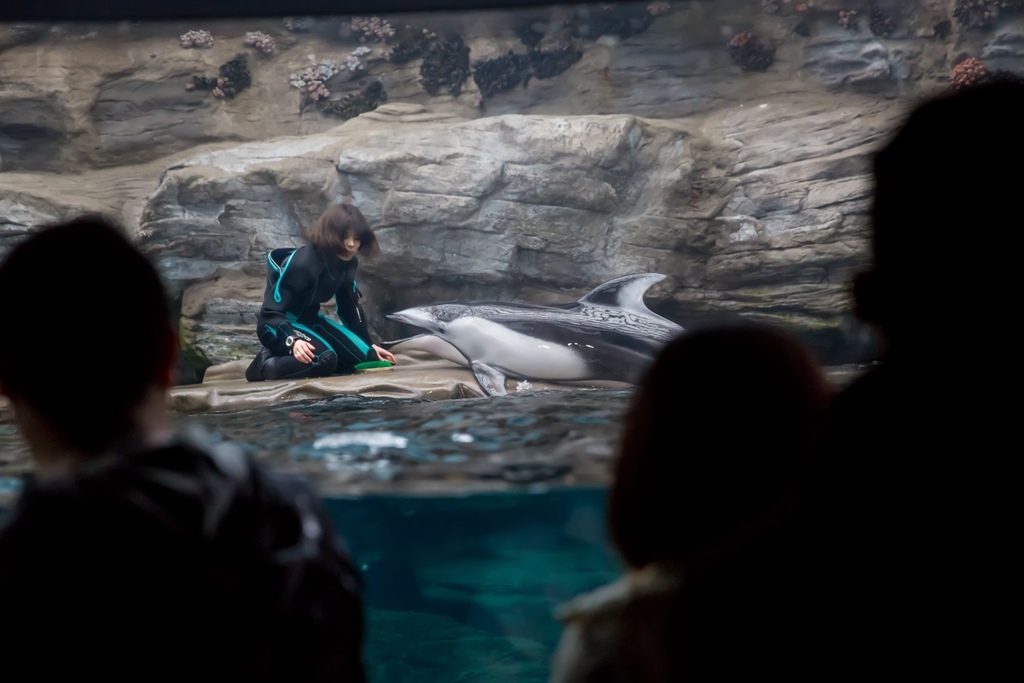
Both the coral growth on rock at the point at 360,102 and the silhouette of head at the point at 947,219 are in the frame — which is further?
the coral growth on rock at the point at 360,102

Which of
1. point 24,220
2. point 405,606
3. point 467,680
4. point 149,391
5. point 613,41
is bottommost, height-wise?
point 467,680

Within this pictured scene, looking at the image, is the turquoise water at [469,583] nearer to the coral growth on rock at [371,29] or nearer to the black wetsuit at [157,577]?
the black wetsuit at [157,577]

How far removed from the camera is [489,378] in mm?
8320

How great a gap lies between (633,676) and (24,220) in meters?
10.9

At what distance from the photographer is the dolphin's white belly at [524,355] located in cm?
859

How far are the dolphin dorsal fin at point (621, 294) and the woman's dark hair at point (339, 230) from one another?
8.26 feet

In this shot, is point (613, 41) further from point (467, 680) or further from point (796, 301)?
point (467, 680)

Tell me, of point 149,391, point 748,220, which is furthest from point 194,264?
point 149,391

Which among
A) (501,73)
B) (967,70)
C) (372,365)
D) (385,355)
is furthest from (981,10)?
(372,365)

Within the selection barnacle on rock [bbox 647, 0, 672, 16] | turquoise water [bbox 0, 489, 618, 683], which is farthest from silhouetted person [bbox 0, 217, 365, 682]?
barnacle on rock [bbox 647, 0, 672, 16]

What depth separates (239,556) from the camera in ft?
3.59

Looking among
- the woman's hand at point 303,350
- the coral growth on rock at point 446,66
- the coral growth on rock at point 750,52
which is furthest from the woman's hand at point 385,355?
the coral growth on rock at point 750,52

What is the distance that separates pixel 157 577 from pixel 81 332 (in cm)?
36

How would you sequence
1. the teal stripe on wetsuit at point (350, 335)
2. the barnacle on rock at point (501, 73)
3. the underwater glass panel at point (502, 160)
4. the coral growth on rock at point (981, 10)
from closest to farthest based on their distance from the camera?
the teal stripe on wetsuit at point (350, 335) → the underwater glass panel at point (502, 160) → the coral growth on rock at point (981, 10) → the barnacle on rock at point (501, 73)
